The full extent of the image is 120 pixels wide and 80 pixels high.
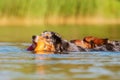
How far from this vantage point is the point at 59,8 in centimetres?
4328

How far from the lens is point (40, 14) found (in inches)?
1661

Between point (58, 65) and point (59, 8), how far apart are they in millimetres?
29879

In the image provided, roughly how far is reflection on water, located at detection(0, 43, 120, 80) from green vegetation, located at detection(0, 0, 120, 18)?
24746 millimetres

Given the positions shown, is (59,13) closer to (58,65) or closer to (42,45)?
(42,45)

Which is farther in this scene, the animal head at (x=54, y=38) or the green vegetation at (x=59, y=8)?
the green vegetation at (x=59, y=8)

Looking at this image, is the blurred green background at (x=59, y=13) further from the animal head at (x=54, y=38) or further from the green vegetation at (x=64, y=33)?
the animal head at (x=54, y=38)

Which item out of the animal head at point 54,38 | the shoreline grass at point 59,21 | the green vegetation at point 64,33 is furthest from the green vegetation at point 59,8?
the animal head at point 54,38

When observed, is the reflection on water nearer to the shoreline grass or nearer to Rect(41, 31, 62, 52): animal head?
Rect(41, 31, 62, 52): animal head

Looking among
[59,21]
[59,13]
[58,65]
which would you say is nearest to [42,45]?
[58,65]

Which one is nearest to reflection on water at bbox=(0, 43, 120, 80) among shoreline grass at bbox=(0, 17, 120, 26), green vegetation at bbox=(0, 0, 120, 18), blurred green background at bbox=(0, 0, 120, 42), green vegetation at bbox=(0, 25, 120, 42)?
green vegetation at bbox=(0, 25, 120, 42)

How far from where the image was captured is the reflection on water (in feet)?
37.3

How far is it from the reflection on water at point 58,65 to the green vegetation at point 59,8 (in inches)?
974

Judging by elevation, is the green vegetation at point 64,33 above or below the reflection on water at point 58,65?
above

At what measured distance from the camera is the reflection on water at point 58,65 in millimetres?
11367
